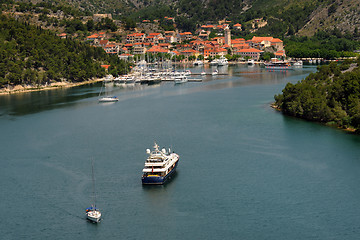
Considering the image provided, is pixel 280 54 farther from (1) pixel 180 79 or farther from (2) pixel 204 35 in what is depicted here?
(1) pixel 180 79

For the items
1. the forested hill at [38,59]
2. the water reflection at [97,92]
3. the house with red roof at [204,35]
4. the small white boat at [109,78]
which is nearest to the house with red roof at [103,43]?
the forested hill at [38,59]

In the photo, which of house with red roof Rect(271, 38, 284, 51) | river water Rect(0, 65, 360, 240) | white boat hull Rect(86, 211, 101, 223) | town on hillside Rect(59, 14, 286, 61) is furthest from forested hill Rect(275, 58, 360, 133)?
house with red roof Rect(271, 38, 284, 51)

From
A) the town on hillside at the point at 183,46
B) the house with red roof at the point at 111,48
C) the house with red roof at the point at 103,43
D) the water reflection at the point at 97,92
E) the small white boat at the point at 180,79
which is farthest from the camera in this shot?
the town on hillside at the point at 183,46

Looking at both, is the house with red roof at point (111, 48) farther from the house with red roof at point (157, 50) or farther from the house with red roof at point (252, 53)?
the house with red roof at point (252, 53)

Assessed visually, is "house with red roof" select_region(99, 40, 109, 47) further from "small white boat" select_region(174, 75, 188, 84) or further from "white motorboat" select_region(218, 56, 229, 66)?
"small white boat" select_region(174, 75, 188, 84)

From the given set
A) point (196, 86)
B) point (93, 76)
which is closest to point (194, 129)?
point (196, 86)

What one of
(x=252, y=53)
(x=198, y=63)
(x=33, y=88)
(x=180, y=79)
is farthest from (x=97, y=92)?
(x=252, y=53)
